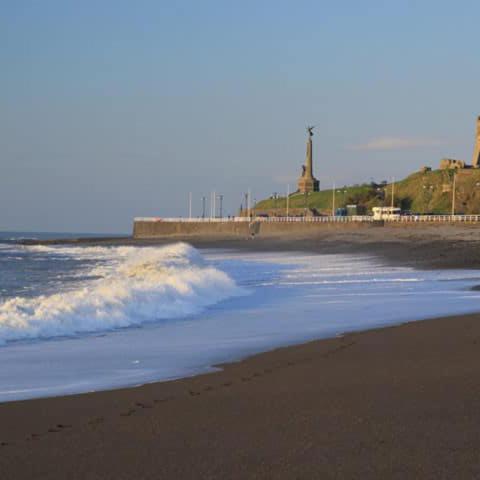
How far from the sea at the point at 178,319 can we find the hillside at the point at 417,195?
79.6m

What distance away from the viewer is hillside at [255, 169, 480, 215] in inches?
4080

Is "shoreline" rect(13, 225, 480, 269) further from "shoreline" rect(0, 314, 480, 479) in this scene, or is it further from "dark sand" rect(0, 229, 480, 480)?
"shoreline" rect(0, 314, 480, 479)

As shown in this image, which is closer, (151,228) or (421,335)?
(421,335)

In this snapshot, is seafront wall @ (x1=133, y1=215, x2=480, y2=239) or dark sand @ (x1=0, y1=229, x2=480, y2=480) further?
seafront wall @ (x1=133, y1=215, x2=480, y2=239)

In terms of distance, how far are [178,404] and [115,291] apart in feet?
36.2

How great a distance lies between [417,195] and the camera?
109875 millimetres

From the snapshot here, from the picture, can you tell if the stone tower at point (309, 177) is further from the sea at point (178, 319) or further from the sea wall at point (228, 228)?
the sea at point (178, 319)

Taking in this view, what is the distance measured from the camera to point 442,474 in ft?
15.8

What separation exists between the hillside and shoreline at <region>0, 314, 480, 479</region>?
95143 millimetres

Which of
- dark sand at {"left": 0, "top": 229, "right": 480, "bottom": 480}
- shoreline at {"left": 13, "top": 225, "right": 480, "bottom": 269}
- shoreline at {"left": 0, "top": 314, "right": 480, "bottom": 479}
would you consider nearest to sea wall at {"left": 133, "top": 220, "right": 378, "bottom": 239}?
shoreline at {"left": 13, "top": 225, "right": 480, "bottom": 269}

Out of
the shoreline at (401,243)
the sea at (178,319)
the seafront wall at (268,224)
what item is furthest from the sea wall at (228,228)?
the sea at (178,319)

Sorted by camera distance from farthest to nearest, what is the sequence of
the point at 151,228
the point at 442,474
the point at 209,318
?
the point at 151,228 < the point at 209,318 < the point at 442,474

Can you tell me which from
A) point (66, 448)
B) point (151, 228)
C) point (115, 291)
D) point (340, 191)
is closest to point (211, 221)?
point (151, 228)

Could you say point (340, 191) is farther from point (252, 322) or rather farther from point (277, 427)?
point (277, 427)
